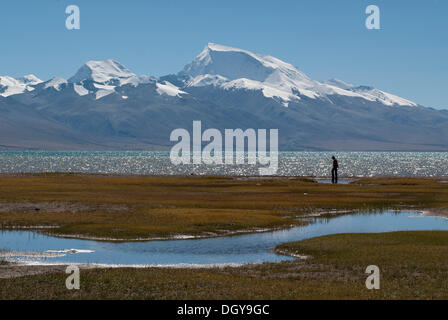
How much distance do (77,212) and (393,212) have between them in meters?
31.4

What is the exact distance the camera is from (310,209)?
6241 centimetres

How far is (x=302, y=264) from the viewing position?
106 feet

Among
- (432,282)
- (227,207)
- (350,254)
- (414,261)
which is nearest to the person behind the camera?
(432,282)

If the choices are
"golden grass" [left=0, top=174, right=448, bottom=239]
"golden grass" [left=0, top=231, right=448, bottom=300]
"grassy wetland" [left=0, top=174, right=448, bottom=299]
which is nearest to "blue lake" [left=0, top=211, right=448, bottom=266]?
"grassy wetland" [left=0, top=174, right=448, bottom=299]

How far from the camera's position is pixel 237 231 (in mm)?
47188

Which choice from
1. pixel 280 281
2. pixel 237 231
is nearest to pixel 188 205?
pixel 237 231

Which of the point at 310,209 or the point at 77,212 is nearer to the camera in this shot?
the point at 77,212

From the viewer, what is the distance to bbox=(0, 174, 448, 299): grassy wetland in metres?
24.8

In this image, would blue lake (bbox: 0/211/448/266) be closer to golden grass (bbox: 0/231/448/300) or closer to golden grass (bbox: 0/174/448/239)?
golden grass (bbox: 0/174/448/239)

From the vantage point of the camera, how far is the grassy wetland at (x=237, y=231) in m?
24.8

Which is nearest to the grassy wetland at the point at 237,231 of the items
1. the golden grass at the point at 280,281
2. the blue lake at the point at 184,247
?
the golden grass at the point at 280,281
